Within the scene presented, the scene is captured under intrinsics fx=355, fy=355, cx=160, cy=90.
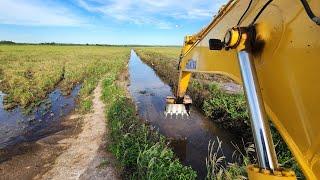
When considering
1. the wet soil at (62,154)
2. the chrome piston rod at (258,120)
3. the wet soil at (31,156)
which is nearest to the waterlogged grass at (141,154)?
the wet soil at (62,154)

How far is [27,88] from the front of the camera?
16.2 meters

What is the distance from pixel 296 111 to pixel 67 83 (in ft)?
59.3

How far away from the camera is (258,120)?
158 cm

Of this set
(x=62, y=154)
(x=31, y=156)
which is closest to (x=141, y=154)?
(x=62, y=154)

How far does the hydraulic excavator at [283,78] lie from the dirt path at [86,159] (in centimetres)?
457

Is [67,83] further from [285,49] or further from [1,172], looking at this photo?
[285,49]

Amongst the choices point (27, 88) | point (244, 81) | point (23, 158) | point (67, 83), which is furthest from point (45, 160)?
point (67, 83)

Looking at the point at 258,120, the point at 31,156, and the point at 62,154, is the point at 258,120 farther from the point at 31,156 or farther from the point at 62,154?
the point at 31,156

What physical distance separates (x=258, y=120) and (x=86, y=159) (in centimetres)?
582

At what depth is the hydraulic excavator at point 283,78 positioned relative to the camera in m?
1.52

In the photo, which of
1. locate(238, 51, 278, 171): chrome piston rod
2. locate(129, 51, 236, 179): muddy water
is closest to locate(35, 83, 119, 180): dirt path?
locate(129, 51, 236, 179): muddy water

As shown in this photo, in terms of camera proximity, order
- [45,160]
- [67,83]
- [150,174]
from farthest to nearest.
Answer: [67,83] → [45,160] → [150,174]

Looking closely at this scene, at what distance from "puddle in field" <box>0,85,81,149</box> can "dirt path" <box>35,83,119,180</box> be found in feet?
3.95

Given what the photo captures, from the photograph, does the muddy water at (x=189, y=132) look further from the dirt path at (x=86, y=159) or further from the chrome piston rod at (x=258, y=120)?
the chrome piston rod at (x=258, y=120)
